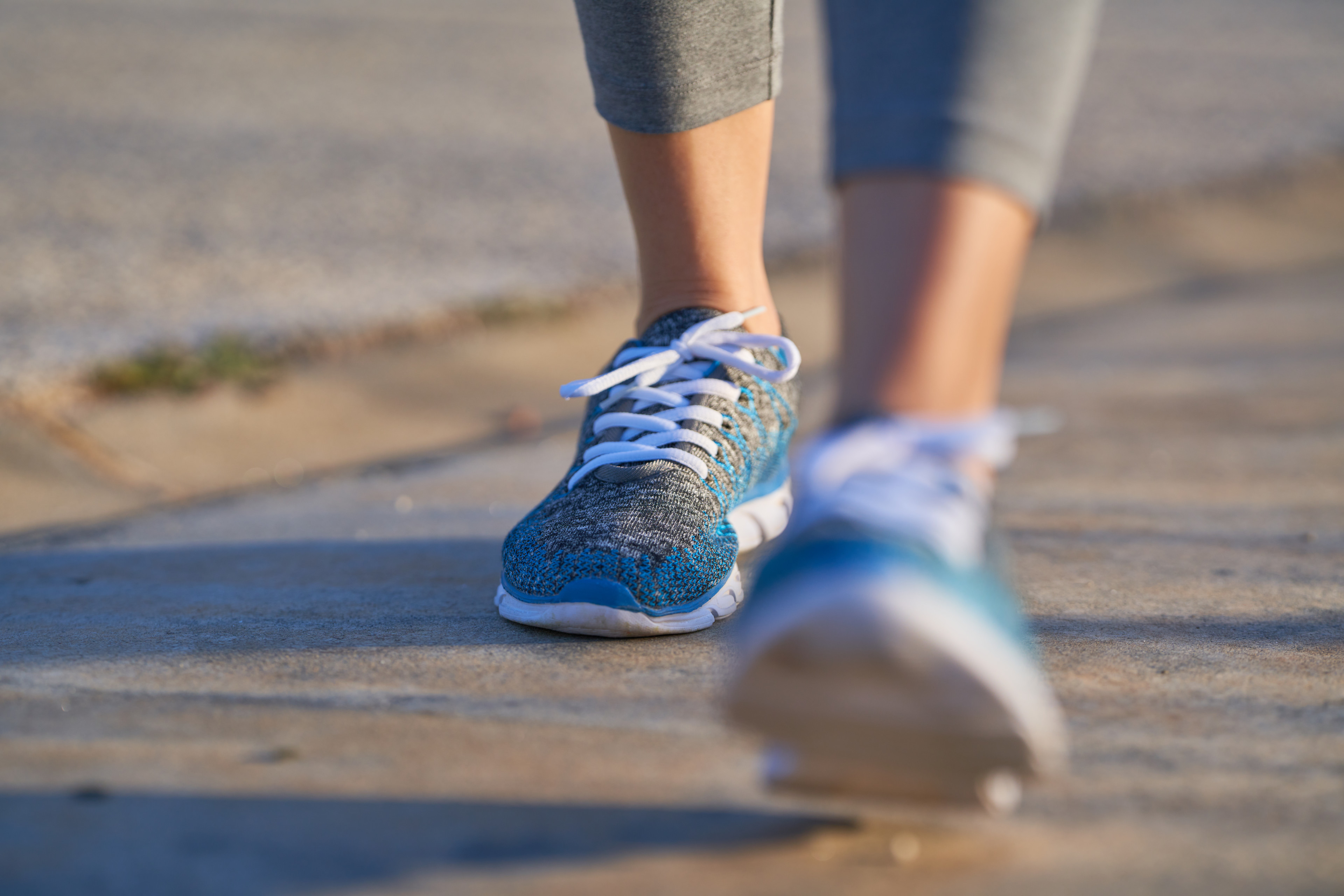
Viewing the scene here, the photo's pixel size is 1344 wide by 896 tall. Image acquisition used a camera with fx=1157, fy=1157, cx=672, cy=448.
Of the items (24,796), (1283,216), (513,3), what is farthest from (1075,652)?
(513,3)

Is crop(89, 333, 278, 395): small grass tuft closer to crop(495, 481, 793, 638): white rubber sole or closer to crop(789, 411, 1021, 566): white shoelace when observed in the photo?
crop(495, 481, 793, 638): white rubber sole

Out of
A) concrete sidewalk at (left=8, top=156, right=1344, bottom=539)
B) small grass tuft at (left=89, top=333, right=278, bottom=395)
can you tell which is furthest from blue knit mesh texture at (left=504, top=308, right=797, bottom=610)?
small grass tuft at (left=89, top=333, right=278, bottom=395)

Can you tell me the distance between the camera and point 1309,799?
810mm

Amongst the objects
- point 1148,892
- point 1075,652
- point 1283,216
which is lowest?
point 1283,216

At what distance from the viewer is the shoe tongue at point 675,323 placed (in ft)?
4.14

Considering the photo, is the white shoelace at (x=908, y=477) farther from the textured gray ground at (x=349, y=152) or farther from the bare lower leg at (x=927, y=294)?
the textured gray ground at (x=349, y=152)

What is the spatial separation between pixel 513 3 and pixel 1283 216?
402 cm

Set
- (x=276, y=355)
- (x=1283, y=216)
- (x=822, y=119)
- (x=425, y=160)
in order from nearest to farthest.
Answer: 1. (x=276, y=355)
2. (x=425, y=160)
3. (x=1283, y=216)
4. (x=822, y=119)

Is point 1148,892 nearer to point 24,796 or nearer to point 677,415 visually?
point 677,415

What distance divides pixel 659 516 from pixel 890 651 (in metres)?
0.50

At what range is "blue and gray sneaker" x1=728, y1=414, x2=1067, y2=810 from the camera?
25.0 inches

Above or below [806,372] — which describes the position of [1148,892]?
above

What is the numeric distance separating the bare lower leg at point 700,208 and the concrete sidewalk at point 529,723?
1.29ft

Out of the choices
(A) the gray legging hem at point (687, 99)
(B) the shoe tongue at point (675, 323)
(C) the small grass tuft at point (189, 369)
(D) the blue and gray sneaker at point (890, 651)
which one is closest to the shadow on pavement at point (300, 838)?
(D) the blue and gray sneaker at point (890, 651)
